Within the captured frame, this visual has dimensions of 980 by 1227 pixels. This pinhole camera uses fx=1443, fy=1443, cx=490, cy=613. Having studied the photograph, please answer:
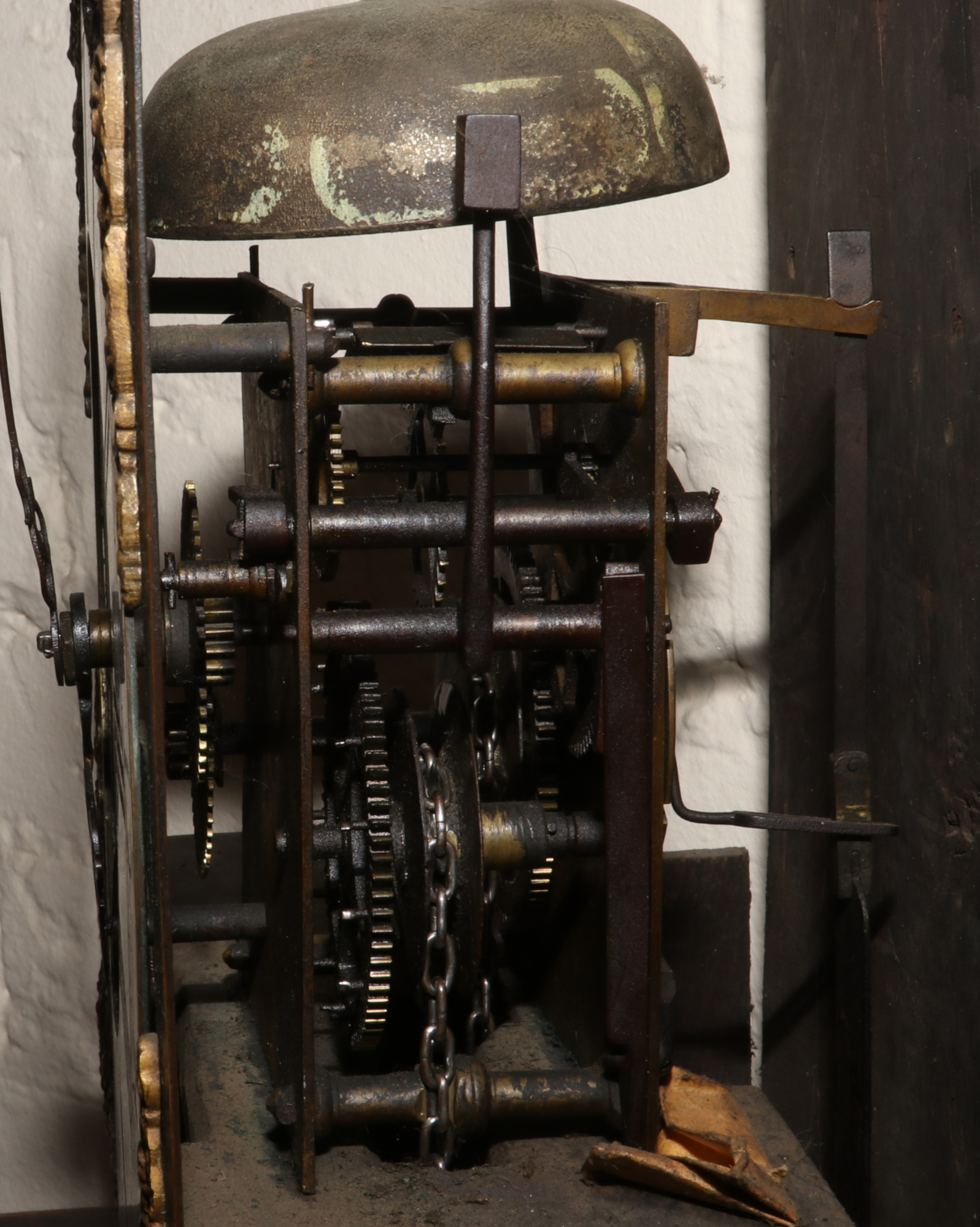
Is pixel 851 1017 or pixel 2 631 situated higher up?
pixel 2 631

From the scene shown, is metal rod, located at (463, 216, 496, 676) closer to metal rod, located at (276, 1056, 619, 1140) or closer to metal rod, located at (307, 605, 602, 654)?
metal rod, located at (307, 605, 602, 654)

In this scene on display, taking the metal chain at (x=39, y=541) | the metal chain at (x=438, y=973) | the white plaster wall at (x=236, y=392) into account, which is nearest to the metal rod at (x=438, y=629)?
A: the metal chain at (x=438, y=973)

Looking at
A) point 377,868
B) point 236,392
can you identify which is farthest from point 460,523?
point 236,392

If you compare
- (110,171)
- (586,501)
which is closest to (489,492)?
(586,501)

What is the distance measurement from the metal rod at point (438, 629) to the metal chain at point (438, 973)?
0.12 meters

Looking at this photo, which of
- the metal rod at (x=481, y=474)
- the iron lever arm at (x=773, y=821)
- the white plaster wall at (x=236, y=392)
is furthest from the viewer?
the white plaster wall at (x=236, y=392)

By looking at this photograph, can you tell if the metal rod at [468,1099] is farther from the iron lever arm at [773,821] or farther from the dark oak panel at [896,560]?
the dark oak panel at [896,560]

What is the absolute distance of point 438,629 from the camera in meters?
1.02

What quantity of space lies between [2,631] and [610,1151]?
1134 millimetres

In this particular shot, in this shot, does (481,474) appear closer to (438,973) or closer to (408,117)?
(408,117)

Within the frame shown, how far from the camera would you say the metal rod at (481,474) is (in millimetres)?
979

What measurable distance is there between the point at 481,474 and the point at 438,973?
1.22 feet

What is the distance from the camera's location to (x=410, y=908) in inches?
43.4

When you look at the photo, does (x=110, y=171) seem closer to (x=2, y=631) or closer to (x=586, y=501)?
(x=586, y=501)
